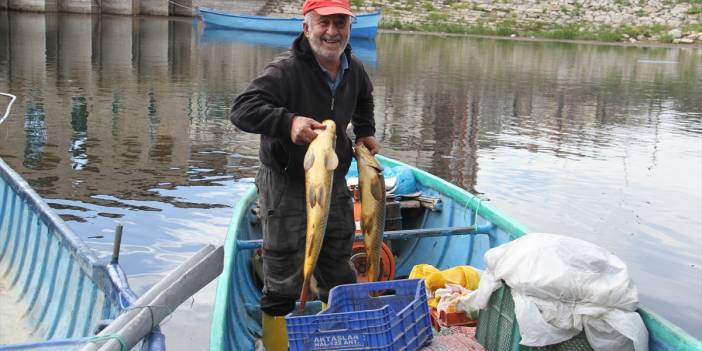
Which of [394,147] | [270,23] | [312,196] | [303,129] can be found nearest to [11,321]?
[312,196]

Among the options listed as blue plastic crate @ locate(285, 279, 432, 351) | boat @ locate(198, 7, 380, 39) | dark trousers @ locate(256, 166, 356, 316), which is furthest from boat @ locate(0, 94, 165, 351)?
boat @ locate(198, 7, 380, 39)

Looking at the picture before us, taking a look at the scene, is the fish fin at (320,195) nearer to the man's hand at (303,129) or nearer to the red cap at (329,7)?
the man's hand at (303,129)

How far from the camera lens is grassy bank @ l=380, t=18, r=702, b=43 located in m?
55.1

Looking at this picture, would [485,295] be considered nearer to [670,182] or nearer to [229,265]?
[229,265]

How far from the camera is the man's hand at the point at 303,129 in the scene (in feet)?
13.3

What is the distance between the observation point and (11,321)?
6.02 m

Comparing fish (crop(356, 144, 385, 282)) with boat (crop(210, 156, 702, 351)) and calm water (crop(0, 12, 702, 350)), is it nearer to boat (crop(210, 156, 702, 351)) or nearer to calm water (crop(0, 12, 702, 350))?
boat (crop(210, 156, 702, 351))

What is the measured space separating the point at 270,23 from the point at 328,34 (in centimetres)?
4443

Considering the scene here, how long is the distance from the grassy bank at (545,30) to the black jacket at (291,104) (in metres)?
51.6

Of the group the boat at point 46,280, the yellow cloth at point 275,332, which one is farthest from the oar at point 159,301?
the yellow cloth at point 275,332

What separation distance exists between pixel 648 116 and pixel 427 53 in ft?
59.2

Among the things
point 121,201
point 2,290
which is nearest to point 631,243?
point 121,201

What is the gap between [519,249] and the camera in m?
4.62

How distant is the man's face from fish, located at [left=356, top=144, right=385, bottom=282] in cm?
66
